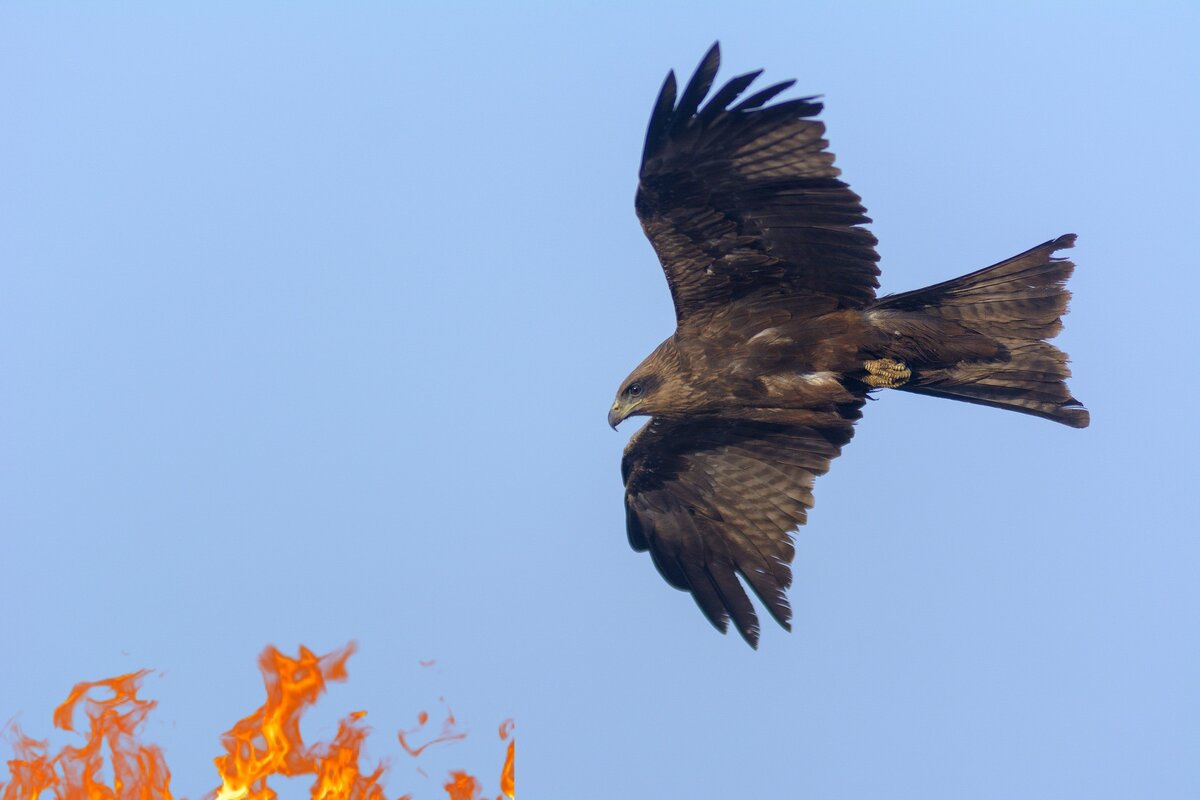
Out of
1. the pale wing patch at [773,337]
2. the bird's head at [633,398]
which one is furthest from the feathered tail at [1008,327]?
the bird's head at [633,398]

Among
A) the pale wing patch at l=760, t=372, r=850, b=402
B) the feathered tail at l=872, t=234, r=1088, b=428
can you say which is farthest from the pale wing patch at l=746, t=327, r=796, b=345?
the feathered tail at l=872, t=234, r=1088, b=428

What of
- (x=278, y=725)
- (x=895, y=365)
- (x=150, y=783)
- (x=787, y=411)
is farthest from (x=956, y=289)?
(x=150, y=783)

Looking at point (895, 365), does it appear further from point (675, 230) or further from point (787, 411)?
point (675, 230)

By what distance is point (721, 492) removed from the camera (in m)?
13.7

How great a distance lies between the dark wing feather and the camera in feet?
43.8

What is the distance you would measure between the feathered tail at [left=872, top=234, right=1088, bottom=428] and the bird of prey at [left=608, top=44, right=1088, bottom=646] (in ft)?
0.04

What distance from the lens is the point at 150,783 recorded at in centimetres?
1175

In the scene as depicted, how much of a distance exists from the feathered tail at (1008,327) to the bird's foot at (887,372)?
2.8 inches

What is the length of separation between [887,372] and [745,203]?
70.3 inches

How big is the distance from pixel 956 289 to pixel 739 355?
1.73 meters

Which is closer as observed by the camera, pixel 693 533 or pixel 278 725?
pixel 278 725

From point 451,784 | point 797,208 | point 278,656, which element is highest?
point 797,208

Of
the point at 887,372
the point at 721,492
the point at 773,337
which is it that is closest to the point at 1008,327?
the point at 887,372

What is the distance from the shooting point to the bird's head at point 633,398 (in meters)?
12.7
